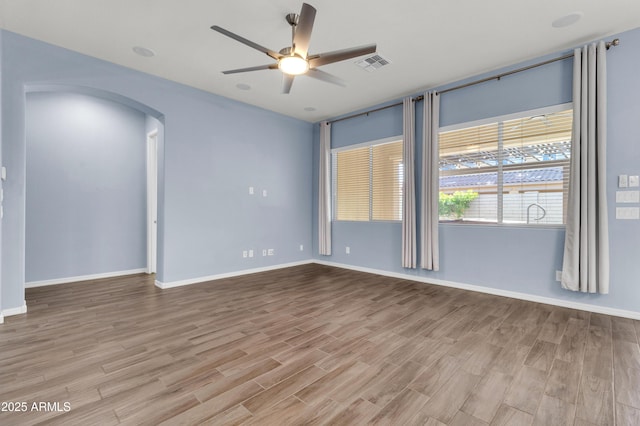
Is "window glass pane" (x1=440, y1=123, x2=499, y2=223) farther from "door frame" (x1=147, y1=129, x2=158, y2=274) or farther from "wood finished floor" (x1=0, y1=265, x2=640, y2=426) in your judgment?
"door frame" (x1=147, y1=129, x2=158, y2=274)

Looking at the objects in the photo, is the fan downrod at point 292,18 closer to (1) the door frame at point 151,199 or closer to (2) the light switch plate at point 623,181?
(1) the door frame at point 151,199

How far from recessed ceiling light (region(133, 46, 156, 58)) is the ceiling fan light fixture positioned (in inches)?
74.8

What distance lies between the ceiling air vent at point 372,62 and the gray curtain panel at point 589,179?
2211 mm

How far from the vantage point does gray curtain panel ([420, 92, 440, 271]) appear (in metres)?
4.52

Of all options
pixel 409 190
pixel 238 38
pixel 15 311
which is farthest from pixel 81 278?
pixel 409 190

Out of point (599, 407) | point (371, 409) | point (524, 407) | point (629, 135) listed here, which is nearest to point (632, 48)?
point (629, 135)

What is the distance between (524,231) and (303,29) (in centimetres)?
367

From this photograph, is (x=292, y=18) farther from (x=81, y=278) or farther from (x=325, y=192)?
(x=81, y=278)

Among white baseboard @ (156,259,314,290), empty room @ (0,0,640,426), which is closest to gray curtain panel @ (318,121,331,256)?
empty room @ (0,0,640,426)

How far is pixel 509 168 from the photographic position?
402cm

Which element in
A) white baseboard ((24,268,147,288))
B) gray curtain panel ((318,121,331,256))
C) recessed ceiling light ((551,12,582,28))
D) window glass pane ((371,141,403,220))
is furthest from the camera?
gray curtain panel ((318,121,331,256))

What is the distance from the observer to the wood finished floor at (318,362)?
1.69m

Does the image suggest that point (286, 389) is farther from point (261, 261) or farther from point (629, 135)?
point (629, 135)

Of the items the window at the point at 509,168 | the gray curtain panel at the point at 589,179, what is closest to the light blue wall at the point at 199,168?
the window at the point at 509,168
